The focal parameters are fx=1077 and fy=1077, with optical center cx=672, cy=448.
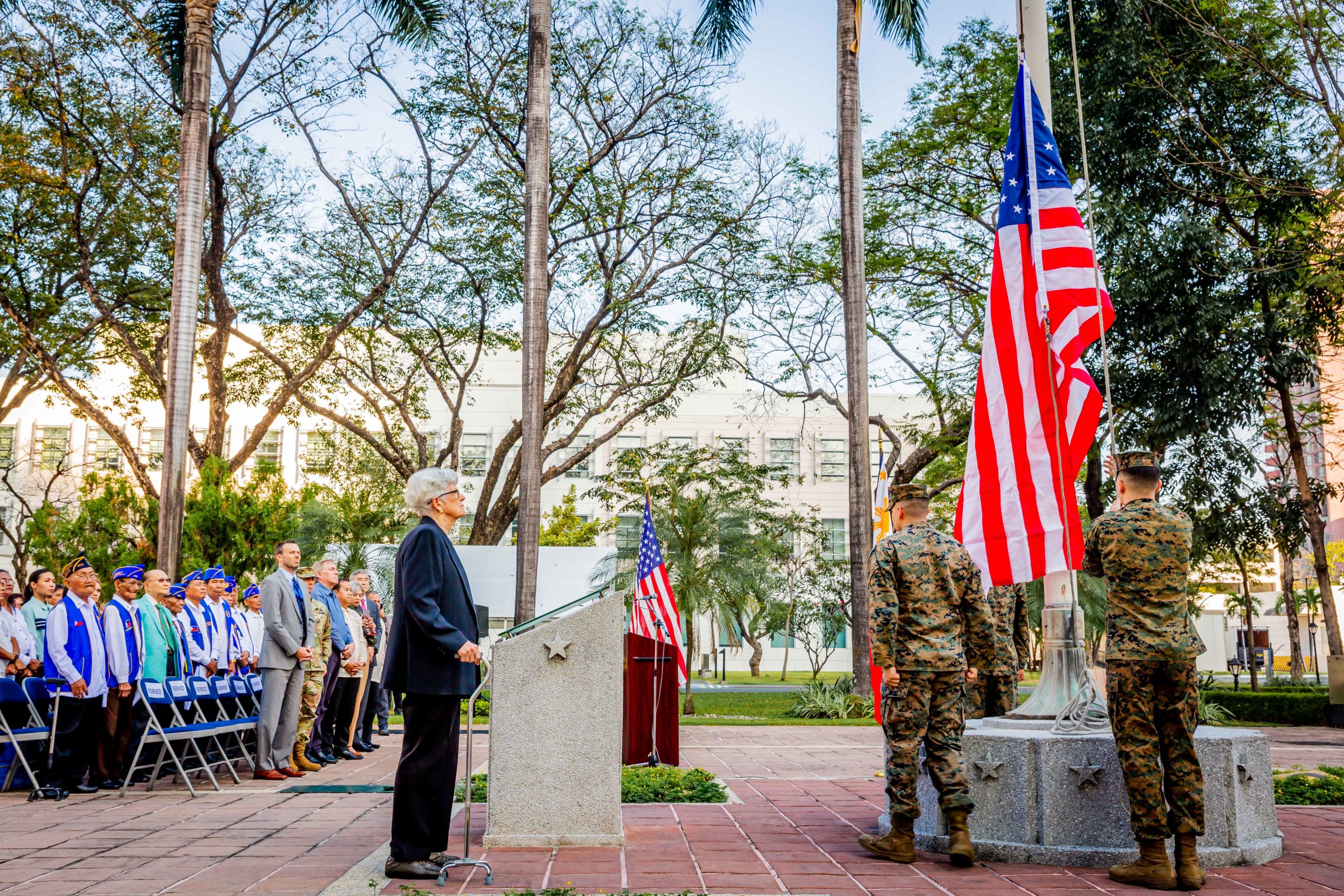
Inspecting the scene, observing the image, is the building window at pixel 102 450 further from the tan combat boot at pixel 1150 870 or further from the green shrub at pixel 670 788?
the tan combat boot at pixel 1150 870

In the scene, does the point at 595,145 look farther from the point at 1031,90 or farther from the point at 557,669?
the point at 557,669

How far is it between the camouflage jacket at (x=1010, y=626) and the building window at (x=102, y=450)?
1654 inches

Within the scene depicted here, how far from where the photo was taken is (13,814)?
7.55m

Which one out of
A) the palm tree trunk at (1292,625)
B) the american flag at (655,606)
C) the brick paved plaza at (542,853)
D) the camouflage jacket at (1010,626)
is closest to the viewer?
the brick paved plaza at (542,853)

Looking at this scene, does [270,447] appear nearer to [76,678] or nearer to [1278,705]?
[1278,705]

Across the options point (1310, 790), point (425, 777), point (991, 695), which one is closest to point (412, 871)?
point (425, 777)

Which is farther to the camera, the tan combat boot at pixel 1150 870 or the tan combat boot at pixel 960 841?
the tan combat boot at pixel 960 841

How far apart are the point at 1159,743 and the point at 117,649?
8.00 meters

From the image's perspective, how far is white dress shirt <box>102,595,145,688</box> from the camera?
9008mm

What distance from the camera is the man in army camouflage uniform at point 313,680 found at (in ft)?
34.0

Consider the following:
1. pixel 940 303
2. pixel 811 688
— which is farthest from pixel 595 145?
pixel 811 688

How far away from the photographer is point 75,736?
884 cm

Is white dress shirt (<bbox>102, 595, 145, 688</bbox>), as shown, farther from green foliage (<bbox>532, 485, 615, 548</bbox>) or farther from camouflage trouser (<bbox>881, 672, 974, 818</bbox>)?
green foliage (<bbox>532, 485, 615, 548</bbox>)

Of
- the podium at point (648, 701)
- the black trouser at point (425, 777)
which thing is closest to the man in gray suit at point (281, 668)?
the podium at point (648, 701)
